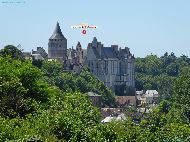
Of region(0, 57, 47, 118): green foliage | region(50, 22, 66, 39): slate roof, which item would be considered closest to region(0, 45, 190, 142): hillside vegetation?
region(0, 57, 47, 118): green foliage

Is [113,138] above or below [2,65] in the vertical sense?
below

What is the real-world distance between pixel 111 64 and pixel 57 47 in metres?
10.8

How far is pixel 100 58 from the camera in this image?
110938mm

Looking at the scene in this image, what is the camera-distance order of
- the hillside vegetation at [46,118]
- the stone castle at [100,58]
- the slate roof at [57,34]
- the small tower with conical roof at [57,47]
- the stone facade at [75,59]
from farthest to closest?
the slate roof at [57,34], the small tower with conical roof at [57,47], the stone castle at [100,58], the stone facade at [75,59], the hillside vegetation at [46,118]

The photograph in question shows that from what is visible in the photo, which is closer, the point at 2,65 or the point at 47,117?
the point at 47,117

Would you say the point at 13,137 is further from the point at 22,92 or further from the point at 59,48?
the point at 59,48

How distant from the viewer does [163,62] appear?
563 feet

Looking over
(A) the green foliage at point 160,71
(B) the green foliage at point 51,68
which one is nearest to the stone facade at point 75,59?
(B) the green foliage at point 51,68

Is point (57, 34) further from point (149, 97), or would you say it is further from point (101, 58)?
point (149, 97)

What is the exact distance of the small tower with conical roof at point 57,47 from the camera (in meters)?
114

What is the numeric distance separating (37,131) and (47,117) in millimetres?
1704

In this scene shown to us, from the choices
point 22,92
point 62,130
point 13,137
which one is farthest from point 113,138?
point 22,92

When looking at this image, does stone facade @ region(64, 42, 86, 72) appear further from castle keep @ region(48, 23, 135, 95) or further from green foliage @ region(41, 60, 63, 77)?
green foliage @ region(41, 60, 63, 77)

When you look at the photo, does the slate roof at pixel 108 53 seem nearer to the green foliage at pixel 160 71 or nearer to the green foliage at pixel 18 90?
the green foliage at pixel 160 71
